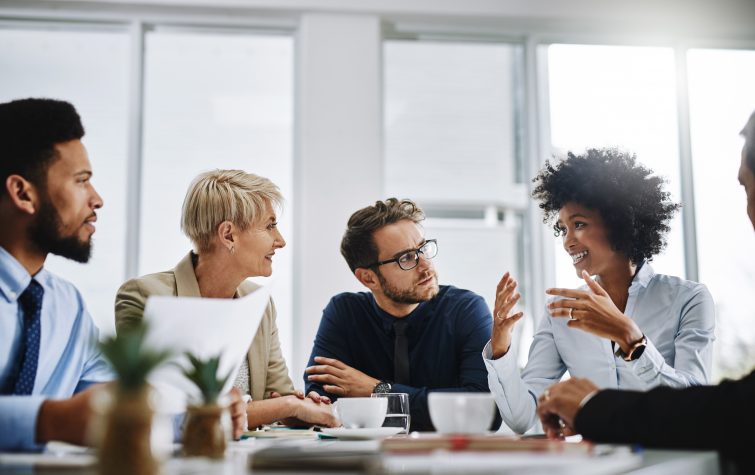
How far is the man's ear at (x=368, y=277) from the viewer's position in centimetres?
283

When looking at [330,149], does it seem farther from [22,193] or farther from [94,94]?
[22,193]

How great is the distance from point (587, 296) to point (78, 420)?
51.0 inches

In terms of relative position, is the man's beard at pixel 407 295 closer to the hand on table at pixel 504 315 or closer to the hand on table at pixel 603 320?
the hand on table at pixel 504 315

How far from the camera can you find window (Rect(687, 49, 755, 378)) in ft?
14.0

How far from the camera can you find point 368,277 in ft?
9.39

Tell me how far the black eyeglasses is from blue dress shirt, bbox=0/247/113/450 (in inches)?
48.4

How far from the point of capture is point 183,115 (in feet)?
13.6

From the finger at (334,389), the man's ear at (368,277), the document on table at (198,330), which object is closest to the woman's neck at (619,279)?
the man's ear at (368,277)

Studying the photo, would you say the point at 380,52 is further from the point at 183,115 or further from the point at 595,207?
the point at 595,207

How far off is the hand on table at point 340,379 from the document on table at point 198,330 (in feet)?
3.28

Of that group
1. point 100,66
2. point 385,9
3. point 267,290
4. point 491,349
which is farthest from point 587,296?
point 100,66

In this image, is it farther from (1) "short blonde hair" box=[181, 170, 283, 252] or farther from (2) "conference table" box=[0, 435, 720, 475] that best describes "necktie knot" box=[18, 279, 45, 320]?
(1) "short blonde hair" box=[181, 170, 283, 252]

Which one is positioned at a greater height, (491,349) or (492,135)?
(492,135)

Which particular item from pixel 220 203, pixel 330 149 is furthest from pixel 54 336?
pixel 330 149
